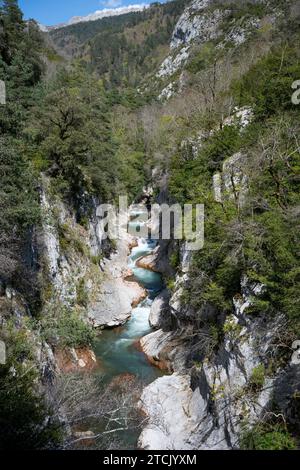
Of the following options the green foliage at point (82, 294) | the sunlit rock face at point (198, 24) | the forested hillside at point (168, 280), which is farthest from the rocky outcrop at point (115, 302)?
the sunlit rock face at point (198, 24)

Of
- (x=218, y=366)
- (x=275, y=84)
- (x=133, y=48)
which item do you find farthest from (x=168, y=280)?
(x=133, y=48)

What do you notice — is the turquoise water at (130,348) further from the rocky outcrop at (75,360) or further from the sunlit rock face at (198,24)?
the sunlit rock face at (198,24)
